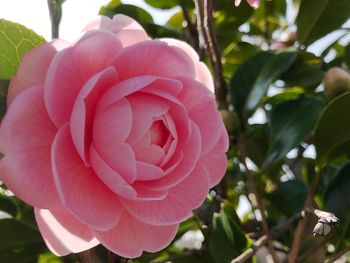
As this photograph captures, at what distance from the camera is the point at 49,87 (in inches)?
23.8

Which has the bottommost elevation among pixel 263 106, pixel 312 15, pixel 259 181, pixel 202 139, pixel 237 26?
pixel 259 181

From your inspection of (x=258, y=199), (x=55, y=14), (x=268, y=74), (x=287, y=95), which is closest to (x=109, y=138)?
(x=55, y=14)

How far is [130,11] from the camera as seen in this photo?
54.4 inches

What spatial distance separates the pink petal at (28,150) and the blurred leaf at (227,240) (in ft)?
1.43

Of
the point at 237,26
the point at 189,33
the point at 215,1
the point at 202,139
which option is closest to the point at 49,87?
the point at 202,139

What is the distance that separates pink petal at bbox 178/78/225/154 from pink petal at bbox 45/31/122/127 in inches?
3.9

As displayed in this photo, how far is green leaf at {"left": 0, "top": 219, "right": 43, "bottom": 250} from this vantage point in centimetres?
95

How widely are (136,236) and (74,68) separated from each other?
0.70 feet

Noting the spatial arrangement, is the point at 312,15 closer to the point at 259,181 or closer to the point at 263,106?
the point at 263,106

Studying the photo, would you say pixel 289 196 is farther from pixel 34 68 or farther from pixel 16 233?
pixel 34 68

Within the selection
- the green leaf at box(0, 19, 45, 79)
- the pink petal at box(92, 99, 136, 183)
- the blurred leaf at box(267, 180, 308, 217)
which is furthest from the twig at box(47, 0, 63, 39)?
the blurred leaf at box(267, 180, 308, 217)

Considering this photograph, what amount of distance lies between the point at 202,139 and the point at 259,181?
2.34ft

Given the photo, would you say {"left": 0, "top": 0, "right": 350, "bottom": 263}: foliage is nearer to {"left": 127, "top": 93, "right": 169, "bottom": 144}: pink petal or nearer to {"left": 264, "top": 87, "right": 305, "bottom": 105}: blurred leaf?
{"left": 264, "top": 87, "right": 305, "bottom": 105}: blurred leaf

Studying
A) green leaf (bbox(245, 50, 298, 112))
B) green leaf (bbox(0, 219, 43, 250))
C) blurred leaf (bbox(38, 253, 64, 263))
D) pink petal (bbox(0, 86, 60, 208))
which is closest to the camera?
pink petal (bbox(0, 86, 60, 208))
